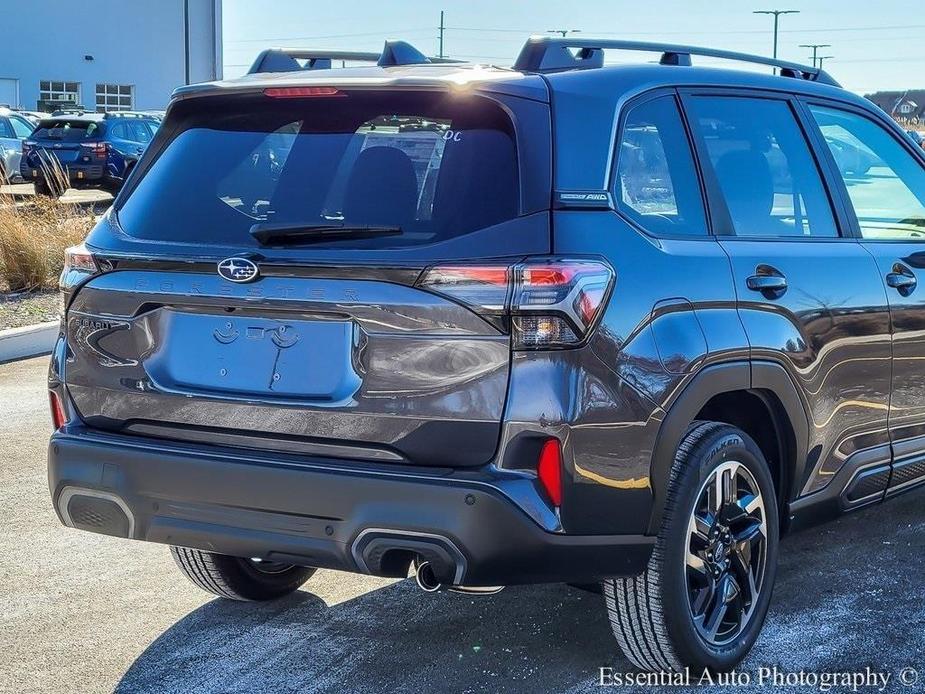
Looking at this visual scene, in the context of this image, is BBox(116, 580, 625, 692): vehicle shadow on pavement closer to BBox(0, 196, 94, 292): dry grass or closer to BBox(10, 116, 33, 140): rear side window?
BBox(0, 196, 94, 292): dry grass

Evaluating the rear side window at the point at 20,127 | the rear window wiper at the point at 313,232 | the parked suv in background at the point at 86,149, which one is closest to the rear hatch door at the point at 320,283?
the rear window wiper at the point at 313,232

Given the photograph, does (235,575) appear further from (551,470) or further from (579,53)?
(579,53)

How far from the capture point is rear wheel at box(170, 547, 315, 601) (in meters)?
4.37

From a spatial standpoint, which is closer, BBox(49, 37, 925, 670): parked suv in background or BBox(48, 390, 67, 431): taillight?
BBox(49, 37, 925, 670): parked suv in background

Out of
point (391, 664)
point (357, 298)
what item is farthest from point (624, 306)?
point (391, 664)

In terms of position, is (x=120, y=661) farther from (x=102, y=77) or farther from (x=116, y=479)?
(x=102, y=77)

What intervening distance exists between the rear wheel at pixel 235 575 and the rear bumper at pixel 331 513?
0.77 meters

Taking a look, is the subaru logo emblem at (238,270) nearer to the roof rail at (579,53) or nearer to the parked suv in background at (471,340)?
the parked suv in background at (471,340)

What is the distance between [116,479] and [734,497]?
1.81m

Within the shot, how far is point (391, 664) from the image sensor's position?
13.1 feet

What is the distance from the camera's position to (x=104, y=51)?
6150 cm

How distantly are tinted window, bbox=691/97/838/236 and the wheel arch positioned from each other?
19.3 inches

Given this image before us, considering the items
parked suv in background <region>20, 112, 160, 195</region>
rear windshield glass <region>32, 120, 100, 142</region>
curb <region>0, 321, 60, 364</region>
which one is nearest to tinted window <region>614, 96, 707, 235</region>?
curb <region>0, 321, 60, 364</region>

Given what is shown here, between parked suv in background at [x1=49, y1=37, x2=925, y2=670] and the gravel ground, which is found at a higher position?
parked suv in background at [x1=49, y1=37, x2=925, y2=670]
